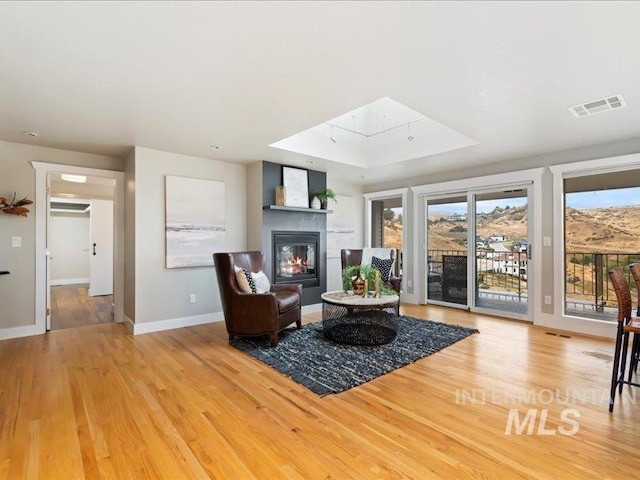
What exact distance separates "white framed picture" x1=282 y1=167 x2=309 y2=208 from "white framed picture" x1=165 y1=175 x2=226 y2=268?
946mm

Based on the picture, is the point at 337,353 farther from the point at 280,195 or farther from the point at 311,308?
the point at 280,195

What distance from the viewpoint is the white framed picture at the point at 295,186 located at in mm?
5066

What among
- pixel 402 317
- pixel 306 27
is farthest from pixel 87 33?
pixel 402 317

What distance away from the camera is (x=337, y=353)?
3260 mm

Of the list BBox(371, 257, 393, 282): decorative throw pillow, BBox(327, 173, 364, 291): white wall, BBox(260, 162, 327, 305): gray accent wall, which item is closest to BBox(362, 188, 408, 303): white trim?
BBox(327, 173, 364, 291): white wall

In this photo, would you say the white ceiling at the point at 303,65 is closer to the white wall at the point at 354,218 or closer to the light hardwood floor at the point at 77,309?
the light hardwood floor at the point at 77,309

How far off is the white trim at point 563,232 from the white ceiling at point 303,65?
0.44 m

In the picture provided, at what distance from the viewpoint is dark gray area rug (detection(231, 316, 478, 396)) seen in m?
2.72

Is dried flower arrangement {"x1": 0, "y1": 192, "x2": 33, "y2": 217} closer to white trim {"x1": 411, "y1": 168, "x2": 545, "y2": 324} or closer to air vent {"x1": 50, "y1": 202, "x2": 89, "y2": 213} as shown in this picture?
air vent {"x1": 50, "y1": 202, "x2": 89, "y2": 213}

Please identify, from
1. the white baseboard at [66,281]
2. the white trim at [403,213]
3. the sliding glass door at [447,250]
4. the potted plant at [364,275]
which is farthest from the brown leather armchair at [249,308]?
the white baseboard at [66,281]

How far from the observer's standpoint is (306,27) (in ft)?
5.91

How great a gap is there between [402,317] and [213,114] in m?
3.61

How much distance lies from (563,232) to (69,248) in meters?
10.9

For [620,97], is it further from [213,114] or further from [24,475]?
[24,475]
